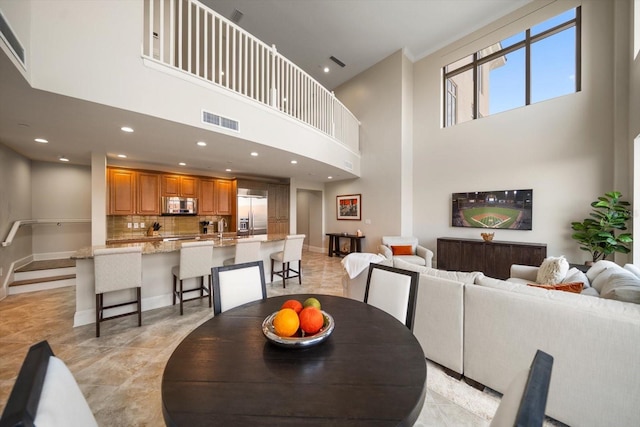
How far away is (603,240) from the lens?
3.50m

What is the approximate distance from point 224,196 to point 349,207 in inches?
138

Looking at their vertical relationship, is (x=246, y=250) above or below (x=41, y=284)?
above

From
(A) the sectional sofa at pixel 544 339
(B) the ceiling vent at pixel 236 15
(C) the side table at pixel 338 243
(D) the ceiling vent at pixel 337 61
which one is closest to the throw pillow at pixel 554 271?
(A) the sectional sofa at pixel 544 339

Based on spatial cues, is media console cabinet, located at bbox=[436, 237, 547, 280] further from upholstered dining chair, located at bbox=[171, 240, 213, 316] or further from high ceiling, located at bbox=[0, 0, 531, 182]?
upholstered dining chair, located at bbox=[171, 240, 213, 316]

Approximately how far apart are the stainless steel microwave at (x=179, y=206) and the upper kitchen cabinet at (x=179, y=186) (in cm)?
10

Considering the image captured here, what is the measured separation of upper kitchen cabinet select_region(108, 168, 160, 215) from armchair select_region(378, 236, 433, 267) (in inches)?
198

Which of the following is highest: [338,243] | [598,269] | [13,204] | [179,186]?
[179,186]

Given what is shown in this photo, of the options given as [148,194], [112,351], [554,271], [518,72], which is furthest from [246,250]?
[518,72]

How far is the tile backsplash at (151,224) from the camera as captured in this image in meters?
4.96

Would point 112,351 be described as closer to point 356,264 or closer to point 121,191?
point 356,264

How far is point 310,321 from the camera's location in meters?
1.08

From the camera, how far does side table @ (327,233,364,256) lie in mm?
6617

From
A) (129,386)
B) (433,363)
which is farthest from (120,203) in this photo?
(433,363)

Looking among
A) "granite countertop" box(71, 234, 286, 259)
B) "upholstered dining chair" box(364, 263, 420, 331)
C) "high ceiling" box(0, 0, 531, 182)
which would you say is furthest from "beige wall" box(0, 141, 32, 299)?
"upholstered dining chair" box(364, 263, 420, 331)
